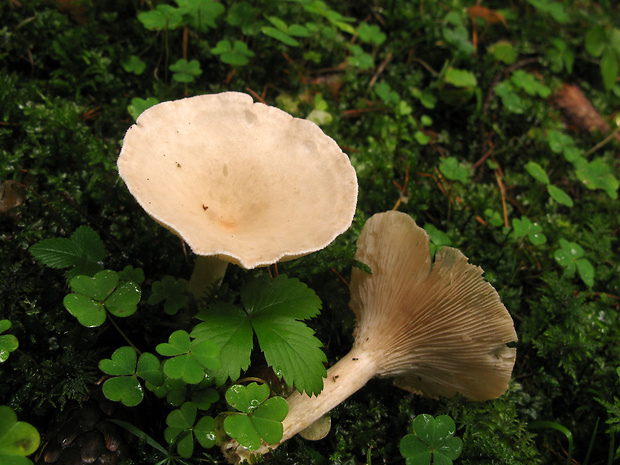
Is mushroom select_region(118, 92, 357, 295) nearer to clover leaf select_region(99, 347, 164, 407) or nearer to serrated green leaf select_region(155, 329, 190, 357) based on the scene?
serrated green leaf select_region(155, 329, 190, 357)

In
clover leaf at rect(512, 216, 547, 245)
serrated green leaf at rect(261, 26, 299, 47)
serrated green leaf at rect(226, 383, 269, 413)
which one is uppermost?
serrated green leaf at rect(261, 26, 299, 47)

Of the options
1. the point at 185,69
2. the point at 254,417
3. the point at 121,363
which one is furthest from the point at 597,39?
the point at 121,363

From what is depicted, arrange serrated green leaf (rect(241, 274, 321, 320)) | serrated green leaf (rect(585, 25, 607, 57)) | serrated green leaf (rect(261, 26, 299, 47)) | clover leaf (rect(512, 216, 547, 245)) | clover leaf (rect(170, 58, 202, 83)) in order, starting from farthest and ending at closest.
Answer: serrated green leaf (rect(585, 25, 607, 57)), serrated green leaf (rect(261, 26, 299, 47)), clover leaf (rect(170, 58, 202, 83)), clover leaf (rect(512, 216, 547, 245)), serrated green leaf (rect(241, 274, 321, 320))

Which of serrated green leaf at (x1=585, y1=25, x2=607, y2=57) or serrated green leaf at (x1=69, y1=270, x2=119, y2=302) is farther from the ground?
serrated green leaf at (x1=585, y1=25, x2=607, y2=57)

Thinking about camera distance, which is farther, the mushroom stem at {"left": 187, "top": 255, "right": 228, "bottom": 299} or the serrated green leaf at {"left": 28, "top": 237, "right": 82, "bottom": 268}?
the mushroom stem at {"left": 187, "top": 255, "right": 228, "bottom": 299}

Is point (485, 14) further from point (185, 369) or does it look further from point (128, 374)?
point (128, 374)

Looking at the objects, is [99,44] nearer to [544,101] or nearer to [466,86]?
[466,86]

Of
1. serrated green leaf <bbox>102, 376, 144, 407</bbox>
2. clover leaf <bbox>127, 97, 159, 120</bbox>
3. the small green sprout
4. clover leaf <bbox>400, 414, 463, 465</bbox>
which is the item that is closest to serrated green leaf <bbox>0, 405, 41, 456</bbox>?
serrated green leaf <bbox>102, 376, 144, 407</bbox>
